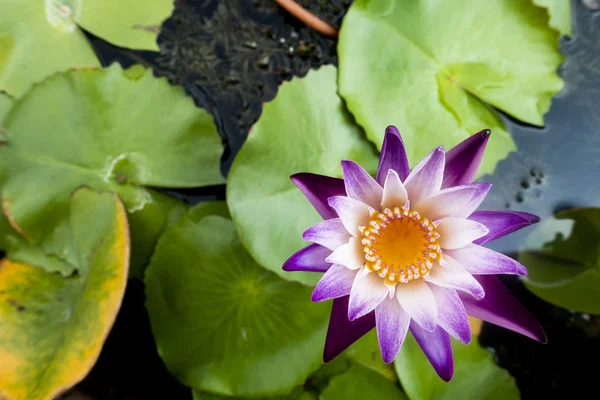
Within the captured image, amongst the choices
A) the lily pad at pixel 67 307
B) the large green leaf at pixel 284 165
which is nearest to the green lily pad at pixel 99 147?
the lily pad at pixel 67 307

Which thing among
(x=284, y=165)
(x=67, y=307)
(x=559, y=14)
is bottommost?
(x=67, y=307)

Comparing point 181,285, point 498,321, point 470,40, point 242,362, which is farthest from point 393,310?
point 470,40

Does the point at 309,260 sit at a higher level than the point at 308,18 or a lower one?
lower

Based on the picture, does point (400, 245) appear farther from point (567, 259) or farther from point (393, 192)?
point (567, 259)

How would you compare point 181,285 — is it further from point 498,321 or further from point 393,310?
point 498,321

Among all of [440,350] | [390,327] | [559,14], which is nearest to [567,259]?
[559,14]

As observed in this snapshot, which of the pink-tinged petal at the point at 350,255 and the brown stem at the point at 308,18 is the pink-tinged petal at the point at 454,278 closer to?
the pink-tinged petal at the point at 350,255

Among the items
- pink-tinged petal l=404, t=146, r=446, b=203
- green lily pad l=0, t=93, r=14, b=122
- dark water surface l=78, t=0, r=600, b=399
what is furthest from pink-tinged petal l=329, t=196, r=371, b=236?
green lily pad l=0, t=93, r=14, b=122
